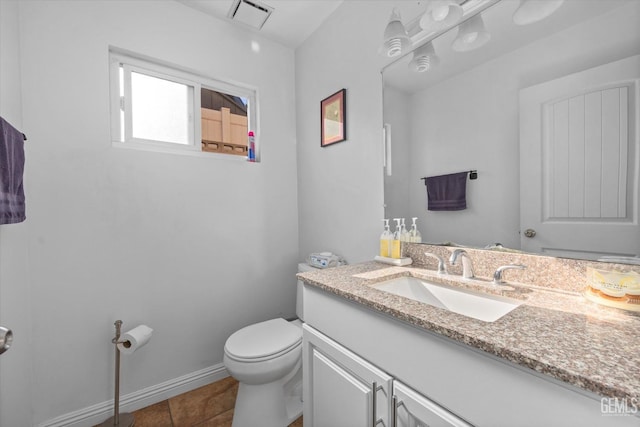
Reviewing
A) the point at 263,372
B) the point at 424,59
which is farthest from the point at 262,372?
the point at 424,59

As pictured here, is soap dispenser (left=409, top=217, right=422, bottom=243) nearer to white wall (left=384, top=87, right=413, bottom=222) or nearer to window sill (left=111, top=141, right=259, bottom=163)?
white wall (left=384, top=87, right=413, bottom=222)

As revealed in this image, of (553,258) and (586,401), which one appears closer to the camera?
(586,401)

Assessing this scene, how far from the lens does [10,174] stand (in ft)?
3.14

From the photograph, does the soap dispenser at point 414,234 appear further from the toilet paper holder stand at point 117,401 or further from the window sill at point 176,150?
the toilet paper holder stand at point 117,401

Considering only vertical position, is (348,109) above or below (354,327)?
above

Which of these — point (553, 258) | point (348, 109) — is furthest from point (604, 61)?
point (348, 109)

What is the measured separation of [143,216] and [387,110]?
61.5 inches

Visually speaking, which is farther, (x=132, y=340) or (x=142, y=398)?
(x=142, y=398)

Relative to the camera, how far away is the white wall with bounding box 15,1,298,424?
4.35 feet

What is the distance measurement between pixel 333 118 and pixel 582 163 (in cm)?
129

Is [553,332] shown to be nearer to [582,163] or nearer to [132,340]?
[582,163]

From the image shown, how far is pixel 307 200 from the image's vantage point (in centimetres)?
207

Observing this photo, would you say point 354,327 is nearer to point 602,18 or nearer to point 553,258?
point 553,258

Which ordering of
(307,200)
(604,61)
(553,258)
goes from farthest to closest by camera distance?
(307,200), (553,258), (604,61)
